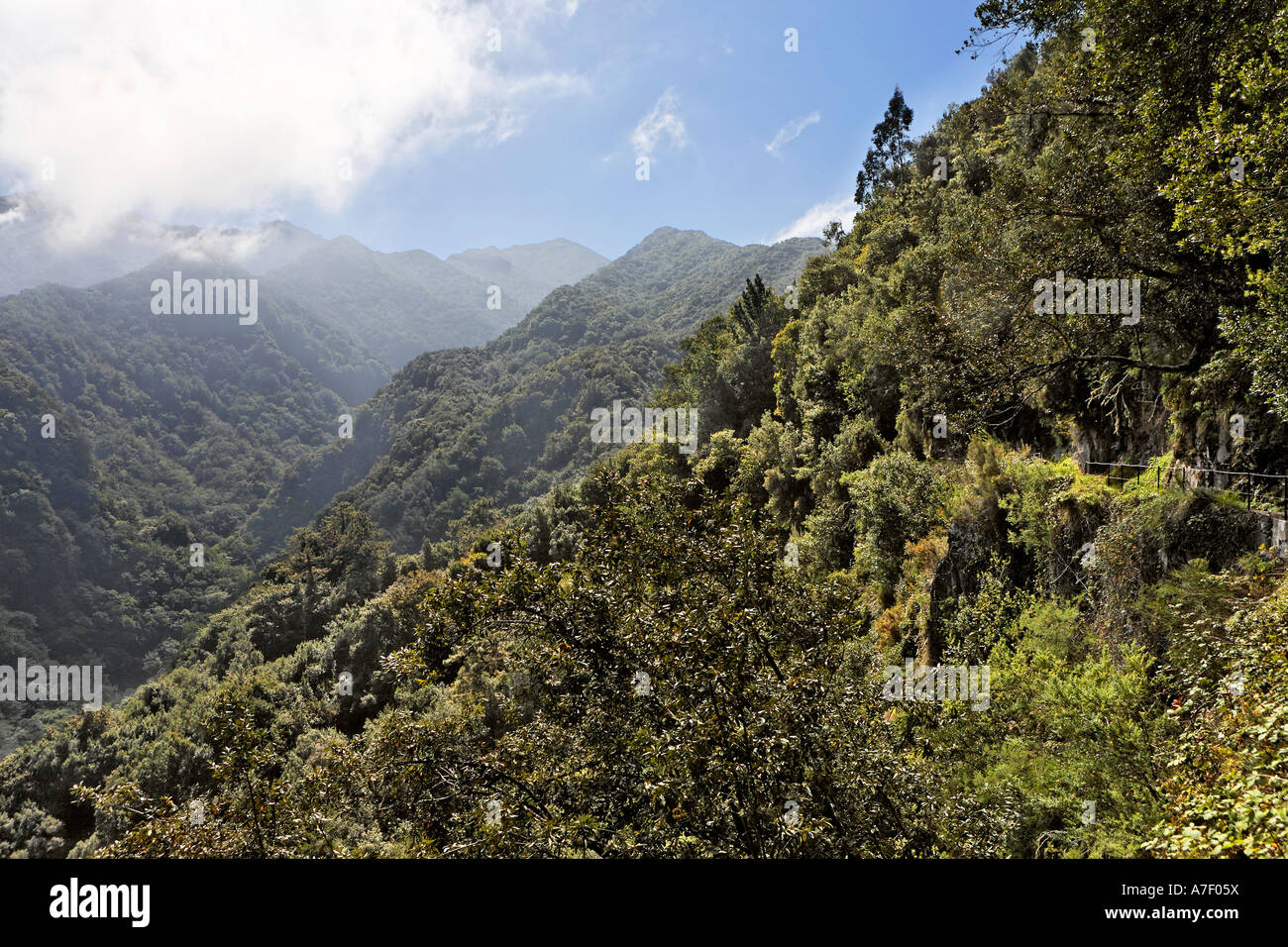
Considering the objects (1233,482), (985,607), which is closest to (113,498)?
(985,607)

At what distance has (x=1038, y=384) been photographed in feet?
41.5

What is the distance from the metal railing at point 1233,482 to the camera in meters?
8.00

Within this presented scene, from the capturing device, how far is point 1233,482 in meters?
8.80

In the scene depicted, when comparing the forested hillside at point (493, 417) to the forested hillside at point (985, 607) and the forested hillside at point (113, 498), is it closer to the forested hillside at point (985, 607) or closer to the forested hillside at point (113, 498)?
the forested hillside at point (113, 498)

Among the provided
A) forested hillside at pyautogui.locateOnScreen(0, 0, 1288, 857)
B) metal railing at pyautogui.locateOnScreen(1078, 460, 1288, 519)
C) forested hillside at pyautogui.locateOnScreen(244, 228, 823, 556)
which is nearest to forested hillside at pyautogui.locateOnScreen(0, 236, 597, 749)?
forested hillside at pyautogui.locateOnScreen(244, 228, 823, 556)

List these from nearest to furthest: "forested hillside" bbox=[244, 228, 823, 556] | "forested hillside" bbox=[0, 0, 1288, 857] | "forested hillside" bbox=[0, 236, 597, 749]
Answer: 1. "forested hillside" bbox=[0, 0, 1288, 857]
2. "forested hillside" bbox=[0, 236, 597, 749]
3. "forested hillside" bbox=[244, 228, 823, 556]

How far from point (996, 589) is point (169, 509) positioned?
586 ft

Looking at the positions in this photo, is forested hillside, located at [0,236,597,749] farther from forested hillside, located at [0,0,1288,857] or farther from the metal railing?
the metal railing

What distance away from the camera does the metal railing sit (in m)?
8.00

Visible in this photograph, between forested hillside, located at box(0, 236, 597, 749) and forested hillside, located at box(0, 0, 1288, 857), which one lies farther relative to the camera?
forested hillside, located at box(0, 236, 597, 749)

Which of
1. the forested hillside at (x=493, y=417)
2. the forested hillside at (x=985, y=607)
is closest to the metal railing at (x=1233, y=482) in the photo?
the forested hillside at (x=985, y=607)

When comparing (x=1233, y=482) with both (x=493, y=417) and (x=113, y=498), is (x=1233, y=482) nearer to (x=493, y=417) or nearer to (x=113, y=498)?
(x=493, y=417)
